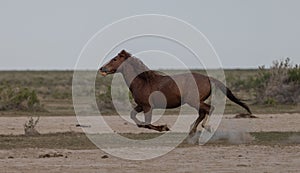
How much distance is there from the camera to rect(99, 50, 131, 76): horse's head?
63.2 ft

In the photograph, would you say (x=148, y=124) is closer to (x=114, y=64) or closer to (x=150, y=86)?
(x=150, y=86)

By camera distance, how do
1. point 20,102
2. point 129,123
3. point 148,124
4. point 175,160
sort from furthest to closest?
point 20,102, point 129,123, point 148,124, point 175,160

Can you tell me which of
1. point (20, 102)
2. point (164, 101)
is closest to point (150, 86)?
point (164, 101)

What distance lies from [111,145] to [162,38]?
380cm

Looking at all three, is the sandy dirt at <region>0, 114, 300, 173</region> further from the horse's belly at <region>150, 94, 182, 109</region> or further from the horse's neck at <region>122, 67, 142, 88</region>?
the horse's neck at <region>122, 67, 142, 88</region>

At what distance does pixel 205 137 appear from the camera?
2131cm

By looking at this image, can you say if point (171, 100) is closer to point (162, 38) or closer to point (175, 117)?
point (162, 38)

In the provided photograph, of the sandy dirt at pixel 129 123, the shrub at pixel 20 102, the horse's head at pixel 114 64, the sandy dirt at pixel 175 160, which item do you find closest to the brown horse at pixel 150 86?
the horse's head at pixel 114 64

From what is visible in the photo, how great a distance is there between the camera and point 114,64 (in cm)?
1930

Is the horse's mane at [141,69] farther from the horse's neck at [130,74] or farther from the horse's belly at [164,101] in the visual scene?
the horse's belly at [164,101]

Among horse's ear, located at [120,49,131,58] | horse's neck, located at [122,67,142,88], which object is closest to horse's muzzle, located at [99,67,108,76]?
horse's neck, located at [122,67,142,88]

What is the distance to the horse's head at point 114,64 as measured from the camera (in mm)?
19250

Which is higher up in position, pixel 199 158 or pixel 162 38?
pixel 162 38

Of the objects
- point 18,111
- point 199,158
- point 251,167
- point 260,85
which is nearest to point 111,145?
point 199,158
